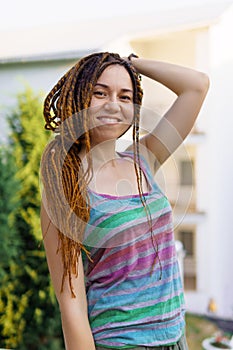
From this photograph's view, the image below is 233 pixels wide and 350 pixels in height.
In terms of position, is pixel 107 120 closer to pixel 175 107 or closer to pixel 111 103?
pixel 111 103

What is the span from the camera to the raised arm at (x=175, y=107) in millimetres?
1173

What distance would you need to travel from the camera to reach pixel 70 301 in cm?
103

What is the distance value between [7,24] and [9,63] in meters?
0.30

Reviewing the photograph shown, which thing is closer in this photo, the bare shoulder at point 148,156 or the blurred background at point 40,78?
the bare shoulder at point 148,156

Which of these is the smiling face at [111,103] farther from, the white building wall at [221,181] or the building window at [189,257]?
the building window at [189,257]

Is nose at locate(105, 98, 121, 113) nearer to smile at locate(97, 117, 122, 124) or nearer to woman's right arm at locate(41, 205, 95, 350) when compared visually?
smile at locate(97, 117, 122, 124)

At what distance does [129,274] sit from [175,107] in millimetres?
383

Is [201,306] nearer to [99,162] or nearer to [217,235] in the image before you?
[217,235]

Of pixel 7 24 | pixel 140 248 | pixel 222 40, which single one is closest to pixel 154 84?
pixel 140 248

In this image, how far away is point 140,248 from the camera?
41.1 inches

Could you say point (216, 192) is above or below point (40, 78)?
below

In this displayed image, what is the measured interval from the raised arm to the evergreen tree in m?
2.33

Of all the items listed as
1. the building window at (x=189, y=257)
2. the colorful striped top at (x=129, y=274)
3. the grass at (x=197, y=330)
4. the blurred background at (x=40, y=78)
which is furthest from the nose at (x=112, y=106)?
the building window at (x=189, y=257)

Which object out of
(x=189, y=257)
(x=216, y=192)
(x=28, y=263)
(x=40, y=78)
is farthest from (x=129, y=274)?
(x=189, y=257)
